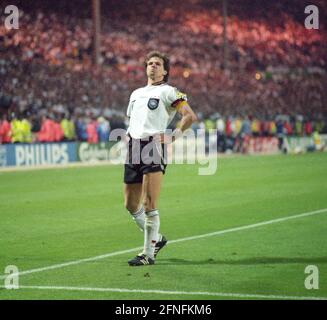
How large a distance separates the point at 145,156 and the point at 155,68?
0.97 meters

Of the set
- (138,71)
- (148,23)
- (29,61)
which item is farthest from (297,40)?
(29,61)

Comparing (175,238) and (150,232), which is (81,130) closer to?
(175,238)

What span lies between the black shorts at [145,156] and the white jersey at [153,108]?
3.4 inches

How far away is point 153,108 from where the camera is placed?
857 cm

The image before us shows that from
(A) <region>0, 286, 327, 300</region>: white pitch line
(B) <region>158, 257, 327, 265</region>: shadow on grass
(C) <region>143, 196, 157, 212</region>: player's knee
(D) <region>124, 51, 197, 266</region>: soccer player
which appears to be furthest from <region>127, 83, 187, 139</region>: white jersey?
(A) <region>0, 286, 327, 300</region>: white pitch line

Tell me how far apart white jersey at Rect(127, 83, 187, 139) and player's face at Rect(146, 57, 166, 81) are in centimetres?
11

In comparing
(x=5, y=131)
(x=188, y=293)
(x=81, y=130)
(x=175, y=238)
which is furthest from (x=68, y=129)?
(x=188, y=293)

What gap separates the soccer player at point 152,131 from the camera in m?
8.59

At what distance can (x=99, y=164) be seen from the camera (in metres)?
28.9

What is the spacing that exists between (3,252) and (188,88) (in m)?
32.0

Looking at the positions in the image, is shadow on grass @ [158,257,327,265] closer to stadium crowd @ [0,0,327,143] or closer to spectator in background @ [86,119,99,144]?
stadium crowd @ [0,0,327,143]

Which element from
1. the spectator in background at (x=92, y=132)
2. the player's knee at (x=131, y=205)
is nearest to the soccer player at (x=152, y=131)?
the player's knee at (x=131, y=205)

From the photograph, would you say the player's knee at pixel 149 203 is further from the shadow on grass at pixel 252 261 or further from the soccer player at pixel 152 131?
the shadow on grass at pixel 252 261
